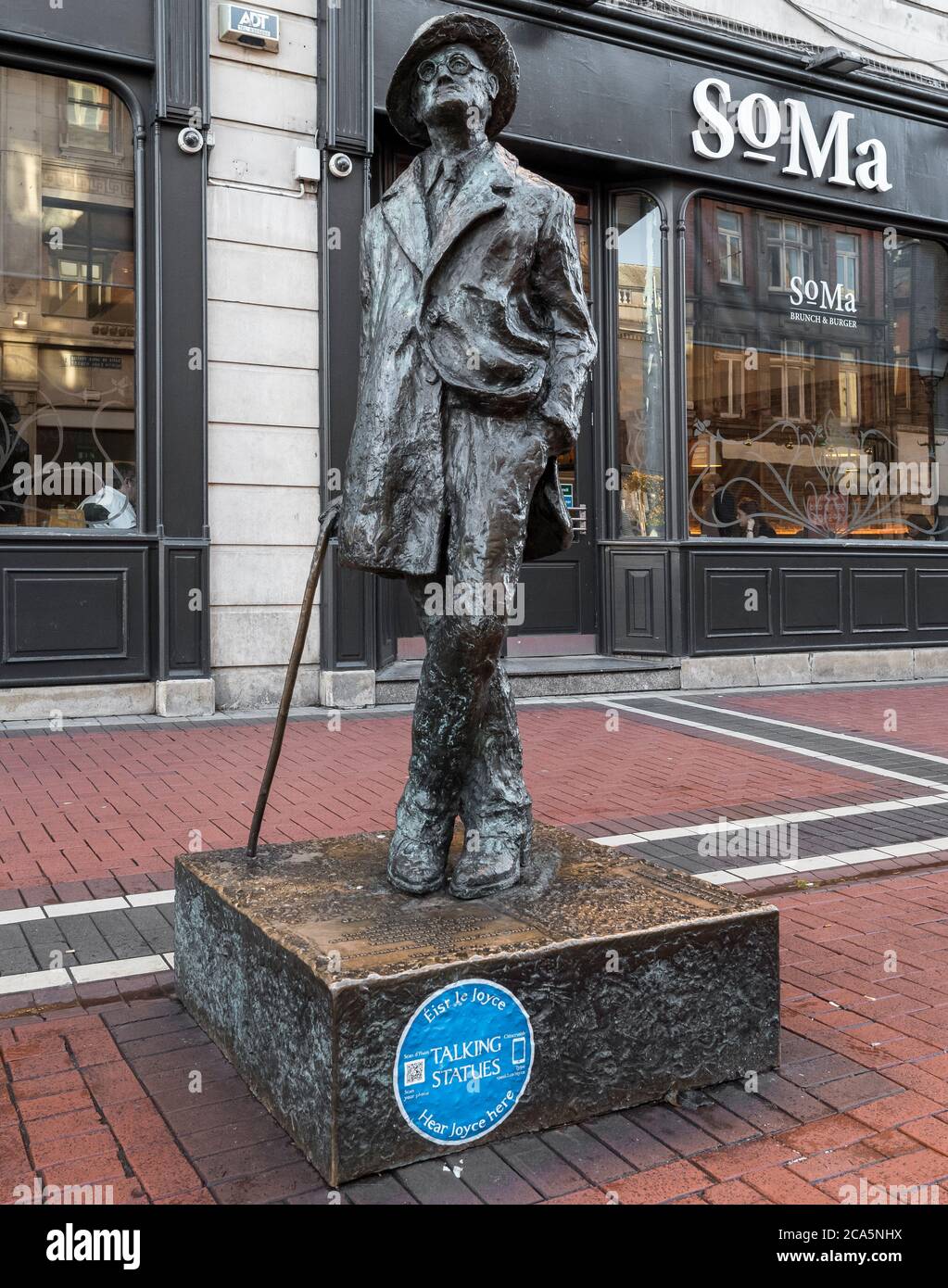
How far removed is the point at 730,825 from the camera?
5859mm

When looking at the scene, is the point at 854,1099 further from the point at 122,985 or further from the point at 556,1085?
the point at 122,985

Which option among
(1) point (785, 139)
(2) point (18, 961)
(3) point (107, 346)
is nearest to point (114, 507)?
(3) point (107, 346)

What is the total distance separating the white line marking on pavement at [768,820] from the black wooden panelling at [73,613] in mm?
4857

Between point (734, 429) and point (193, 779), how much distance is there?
7.05m

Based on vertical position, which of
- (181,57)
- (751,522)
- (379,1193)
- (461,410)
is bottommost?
(379,1193)

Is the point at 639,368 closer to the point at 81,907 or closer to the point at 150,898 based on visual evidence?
the point at 150,898

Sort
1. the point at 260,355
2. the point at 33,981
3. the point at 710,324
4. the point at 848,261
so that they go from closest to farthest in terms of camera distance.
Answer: the point at 33,981
the point at 260,355
the point at 710,324
the point at 848,261

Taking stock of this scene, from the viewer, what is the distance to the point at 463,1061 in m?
2.66

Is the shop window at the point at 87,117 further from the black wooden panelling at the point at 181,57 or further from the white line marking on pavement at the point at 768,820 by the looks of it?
the white line marking on pavement at the point at 768,820

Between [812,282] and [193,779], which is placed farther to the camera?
[812,282]

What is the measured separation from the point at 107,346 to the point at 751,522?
243 inches

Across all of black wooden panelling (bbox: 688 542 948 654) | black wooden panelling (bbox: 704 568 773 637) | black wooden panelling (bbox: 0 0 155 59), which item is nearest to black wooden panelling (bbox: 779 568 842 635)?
black wooden panelling (bbox: 688 542 948 654)
